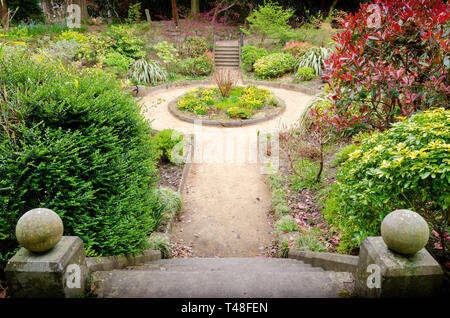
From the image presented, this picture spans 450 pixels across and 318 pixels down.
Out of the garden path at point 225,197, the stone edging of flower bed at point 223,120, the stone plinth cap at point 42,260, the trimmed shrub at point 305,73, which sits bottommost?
the garden path at point 225,197

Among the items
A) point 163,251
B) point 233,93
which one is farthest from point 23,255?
point 233,93

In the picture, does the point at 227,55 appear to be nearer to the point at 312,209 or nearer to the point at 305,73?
the point at 305,73

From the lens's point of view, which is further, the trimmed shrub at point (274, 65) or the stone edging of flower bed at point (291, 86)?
the trimmed shrub at point (274, 65)

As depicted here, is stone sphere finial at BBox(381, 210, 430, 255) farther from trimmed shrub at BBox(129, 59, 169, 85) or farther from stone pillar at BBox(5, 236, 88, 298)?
trimmed shrub at BBox(129, 59, 169, 85)

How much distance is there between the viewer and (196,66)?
A: 1348cm

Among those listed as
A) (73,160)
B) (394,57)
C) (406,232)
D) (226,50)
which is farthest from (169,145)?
(226,50)

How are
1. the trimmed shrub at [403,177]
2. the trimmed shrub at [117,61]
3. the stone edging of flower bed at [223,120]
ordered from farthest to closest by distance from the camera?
the trimmed shrub at [117,61], the stone edging of flower bed at [223,120], the trimmed shrub at [403,177]

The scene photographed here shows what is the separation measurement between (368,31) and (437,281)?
321cm

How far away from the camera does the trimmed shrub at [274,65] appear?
514 inches

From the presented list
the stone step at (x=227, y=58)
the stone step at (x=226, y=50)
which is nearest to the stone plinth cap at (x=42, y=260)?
the stone step at (x=227, y=58)

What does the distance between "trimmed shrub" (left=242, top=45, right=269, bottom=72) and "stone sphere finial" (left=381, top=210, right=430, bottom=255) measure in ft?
42.4

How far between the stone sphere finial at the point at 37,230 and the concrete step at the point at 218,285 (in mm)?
587
